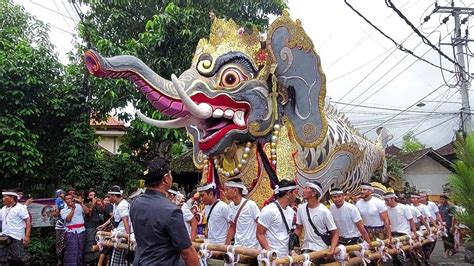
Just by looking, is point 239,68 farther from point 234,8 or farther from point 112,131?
point 112,131

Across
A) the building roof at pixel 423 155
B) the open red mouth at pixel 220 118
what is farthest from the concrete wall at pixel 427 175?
the open red mouth at pixel 220 118

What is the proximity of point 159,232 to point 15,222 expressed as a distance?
5.52 m

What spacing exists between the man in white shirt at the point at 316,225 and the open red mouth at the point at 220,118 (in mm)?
2175

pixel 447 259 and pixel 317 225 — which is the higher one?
pixel 317 225

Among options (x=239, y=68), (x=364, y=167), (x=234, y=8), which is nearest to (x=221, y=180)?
(x=239, y=68)

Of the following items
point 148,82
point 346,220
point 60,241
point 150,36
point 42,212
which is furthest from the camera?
point 150,36

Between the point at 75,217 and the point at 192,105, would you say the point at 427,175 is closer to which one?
the point at 75,217

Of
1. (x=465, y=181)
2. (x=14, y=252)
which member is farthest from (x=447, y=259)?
(x=14, y=252)

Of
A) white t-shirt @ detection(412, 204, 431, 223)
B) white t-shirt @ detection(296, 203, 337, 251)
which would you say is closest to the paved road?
white t-shirt @ detection(412, 204, 431, 223)

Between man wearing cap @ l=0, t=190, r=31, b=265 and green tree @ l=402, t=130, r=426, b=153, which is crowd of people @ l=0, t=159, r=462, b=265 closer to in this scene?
man wearing cap @ l=0, t=190, r=31, b=265

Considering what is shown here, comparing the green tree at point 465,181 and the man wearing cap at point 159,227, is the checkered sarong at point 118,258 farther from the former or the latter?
the green tree at point 465,181

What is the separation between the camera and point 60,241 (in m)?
9.09

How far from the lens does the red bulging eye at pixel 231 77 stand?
7598mm

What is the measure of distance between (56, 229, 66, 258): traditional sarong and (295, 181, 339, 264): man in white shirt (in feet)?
16.1
